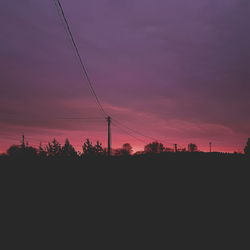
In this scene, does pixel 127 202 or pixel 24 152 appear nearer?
pixel 127 202

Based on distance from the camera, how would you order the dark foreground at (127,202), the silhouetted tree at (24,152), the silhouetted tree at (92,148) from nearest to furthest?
the dark foreground at (127,202)
the silhouetted tree at (24,152)
the silhouetted tree at (92,148)

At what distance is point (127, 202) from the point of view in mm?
8531

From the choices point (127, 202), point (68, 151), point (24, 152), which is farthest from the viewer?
point (68, 151)

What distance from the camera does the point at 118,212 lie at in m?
7.82

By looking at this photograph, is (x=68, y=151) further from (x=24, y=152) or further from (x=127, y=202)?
(x=127, y=202)

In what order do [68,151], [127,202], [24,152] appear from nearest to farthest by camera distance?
[127,202] < [24,152] < [68,151]

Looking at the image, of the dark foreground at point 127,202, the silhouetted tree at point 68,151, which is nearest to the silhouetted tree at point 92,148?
the silhouetted tree at point 68,151

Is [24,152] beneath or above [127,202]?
above

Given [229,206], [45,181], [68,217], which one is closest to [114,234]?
[68,217]

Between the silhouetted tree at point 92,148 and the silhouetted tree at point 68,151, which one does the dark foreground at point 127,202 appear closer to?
the silhouetted tree at point 68,151

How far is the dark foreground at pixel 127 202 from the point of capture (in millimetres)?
6453

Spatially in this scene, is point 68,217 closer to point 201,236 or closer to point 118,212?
point 118,212

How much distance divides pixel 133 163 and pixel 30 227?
6.94 m

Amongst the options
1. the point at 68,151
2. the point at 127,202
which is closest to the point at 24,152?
the point at 68,151
